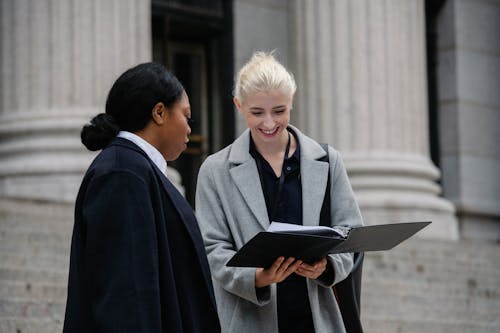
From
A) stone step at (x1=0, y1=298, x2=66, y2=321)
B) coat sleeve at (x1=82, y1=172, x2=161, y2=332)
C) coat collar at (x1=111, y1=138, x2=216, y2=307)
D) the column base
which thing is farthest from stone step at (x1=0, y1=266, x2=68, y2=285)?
the column base

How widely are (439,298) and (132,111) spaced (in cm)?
654

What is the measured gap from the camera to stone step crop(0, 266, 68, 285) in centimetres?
746

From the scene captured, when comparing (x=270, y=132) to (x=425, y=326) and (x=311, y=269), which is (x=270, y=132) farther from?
(x=425, y=326)

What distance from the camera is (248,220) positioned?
14.5 ft

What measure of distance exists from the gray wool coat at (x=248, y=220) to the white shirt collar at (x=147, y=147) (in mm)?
666

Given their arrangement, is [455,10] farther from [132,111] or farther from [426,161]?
[132,111]

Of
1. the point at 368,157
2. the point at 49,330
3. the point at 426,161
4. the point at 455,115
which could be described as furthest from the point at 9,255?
the point at 455,115

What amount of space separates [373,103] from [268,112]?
9008mm

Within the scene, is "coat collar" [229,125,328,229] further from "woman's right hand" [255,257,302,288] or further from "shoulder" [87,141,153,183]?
"shoulder" [87,141,153,183]

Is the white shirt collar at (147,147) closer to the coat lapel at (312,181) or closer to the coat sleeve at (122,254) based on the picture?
the coat sleeve at (122,254)

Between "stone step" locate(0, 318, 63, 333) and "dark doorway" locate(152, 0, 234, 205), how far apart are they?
8.69 m

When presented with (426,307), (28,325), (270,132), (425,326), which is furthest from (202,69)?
(270,132)

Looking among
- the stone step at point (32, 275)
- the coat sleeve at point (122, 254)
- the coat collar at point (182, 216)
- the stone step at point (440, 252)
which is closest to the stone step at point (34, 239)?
the stone step at point (32, 275)

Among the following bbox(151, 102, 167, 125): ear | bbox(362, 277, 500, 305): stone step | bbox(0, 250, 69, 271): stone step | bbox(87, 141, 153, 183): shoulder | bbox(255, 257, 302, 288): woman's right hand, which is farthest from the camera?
bbox(362, 277, 500, 305): stone step
